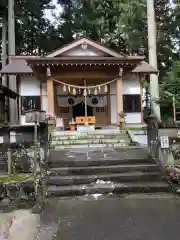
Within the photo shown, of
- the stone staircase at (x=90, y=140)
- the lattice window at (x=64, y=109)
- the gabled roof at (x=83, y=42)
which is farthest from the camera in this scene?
the lattice window at (x=64, y=109)

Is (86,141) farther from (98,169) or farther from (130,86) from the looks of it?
(130,86)

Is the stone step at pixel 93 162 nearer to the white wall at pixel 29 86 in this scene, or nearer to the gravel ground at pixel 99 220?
the gravel ground at pixel 99 220

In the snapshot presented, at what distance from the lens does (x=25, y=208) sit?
664 centimetres

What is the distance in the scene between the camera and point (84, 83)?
17344 millimetres

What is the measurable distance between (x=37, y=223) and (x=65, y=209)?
0.94 meters

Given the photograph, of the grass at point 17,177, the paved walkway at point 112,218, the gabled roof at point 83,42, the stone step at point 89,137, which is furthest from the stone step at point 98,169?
the gabled roof at point 83,42

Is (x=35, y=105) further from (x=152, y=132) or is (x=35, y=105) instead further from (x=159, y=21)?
(x=159, y=21)

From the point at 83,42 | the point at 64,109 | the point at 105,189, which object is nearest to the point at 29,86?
the point at 64,109

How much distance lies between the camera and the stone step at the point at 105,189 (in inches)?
298

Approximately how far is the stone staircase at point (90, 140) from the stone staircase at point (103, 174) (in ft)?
5.84

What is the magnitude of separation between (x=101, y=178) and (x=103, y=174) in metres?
0.34

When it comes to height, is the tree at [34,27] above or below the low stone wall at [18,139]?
above

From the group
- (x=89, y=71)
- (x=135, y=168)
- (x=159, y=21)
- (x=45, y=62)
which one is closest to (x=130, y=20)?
(x=159, y=21)

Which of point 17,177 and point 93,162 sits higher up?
point 93,162
